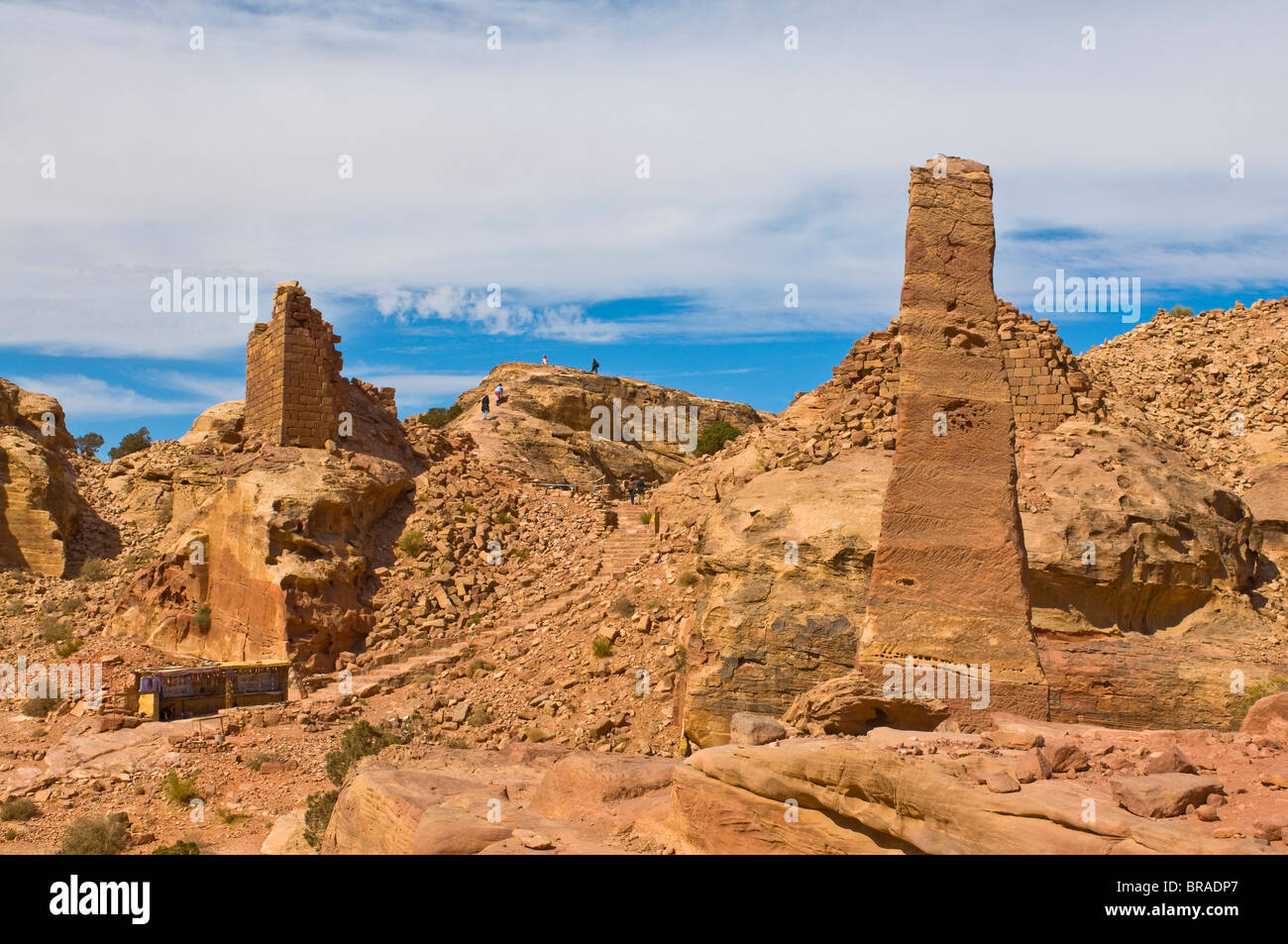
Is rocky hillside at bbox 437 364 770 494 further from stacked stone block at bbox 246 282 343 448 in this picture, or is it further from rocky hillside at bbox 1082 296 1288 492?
rocky hillside at bbox 1082 296 1288 492

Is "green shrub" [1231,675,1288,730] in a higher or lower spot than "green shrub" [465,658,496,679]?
higher

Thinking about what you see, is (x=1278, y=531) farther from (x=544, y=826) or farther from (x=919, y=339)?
(x=544, y=826)

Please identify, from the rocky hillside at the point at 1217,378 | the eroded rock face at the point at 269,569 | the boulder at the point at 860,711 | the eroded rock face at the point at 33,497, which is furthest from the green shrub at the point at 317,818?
the rocky hillside at the point at 1217,378

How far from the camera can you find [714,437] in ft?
140

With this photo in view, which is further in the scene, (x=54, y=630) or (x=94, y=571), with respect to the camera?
(x=94, y=571)

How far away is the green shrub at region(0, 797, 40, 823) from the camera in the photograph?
1485 centimetres

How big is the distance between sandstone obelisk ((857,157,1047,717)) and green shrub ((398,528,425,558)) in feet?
49.8

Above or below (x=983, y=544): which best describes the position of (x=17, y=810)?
below

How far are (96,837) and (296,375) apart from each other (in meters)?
11.5

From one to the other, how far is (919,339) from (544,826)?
4893 millimetres

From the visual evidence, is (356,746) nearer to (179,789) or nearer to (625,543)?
(179,789)

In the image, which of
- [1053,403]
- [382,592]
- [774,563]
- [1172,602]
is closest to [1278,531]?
[1053,403]

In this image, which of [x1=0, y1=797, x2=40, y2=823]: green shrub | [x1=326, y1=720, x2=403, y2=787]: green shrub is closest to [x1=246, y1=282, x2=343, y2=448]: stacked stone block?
[x1=326, y1=720, x2=403, y2=787]: green shrub

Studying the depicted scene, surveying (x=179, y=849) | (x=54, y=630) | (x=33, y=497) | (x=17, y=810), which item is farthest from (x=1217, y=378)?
(x=33, y=497)
